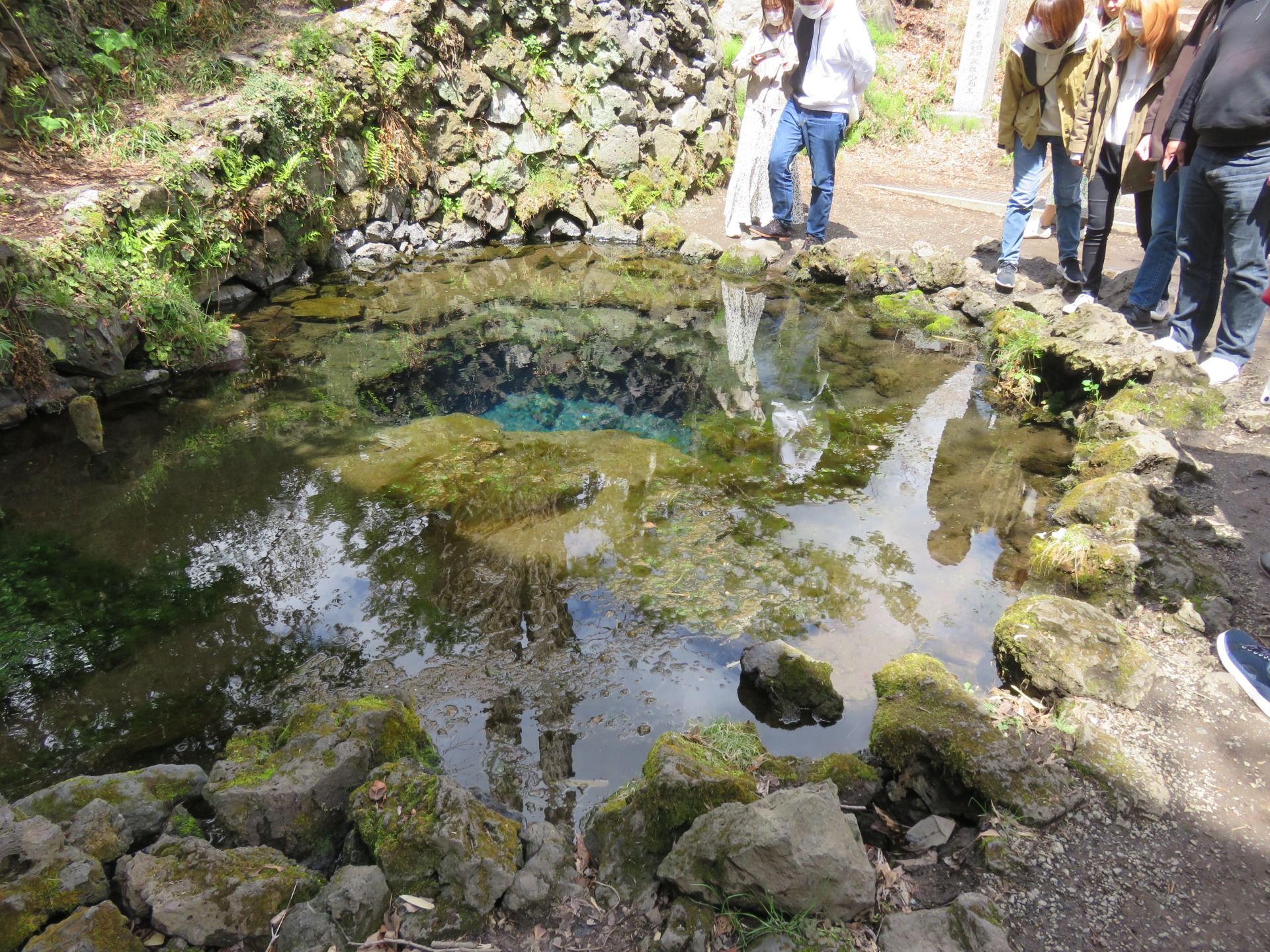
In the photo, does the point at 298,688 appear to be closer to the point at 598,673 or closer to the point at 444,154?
the point at 598,673

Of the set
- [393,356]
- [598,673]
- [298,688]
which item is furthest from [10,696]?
[393,356]

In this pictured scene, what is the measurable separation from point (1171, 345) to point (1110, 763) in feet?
13.6

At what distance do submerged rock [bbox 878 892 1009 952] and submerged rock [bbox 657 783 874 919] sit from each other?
12 centimetres

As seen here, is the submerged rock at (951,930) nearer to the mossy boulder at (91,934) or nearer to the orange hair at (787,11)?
the mossy boulder at (91,934)

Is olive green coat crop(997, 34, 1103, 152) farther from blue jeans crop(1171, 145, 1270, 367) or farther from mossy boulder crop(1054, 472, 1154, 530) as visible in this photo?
mossy boulder crop(1054, 472, 1154, 530)

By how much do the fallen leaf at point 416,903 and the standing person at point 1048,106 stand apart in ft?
23.5

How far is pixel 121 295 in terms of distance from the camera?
6.95 meters

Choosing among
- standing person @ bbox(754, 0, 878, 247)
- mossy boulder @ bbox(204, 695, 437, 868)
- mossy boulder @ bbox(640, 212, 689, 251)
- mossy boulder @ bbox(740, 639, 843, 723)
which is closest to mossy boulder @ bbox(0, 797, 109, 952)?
mossy boulder @ bbox(204, 695, 437, 868)

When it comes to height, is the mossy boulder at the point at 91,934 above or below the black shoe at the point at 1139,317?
below

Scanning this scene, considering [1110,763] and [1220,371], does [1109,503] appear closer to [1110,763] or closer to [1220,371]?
[1220,371]

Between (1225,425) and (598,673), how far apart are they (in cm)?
465

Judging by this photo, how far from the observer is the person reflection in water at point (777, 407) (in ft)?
19.4

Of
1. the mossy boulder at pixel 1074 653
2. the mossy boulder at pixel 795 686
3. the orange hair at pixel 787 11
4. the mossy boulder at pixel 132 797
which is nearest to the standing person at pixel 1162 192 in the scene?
the mossy boulder at pixel 1074 653

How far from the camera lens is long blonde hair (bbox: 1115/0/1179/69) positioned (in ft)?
18.3
